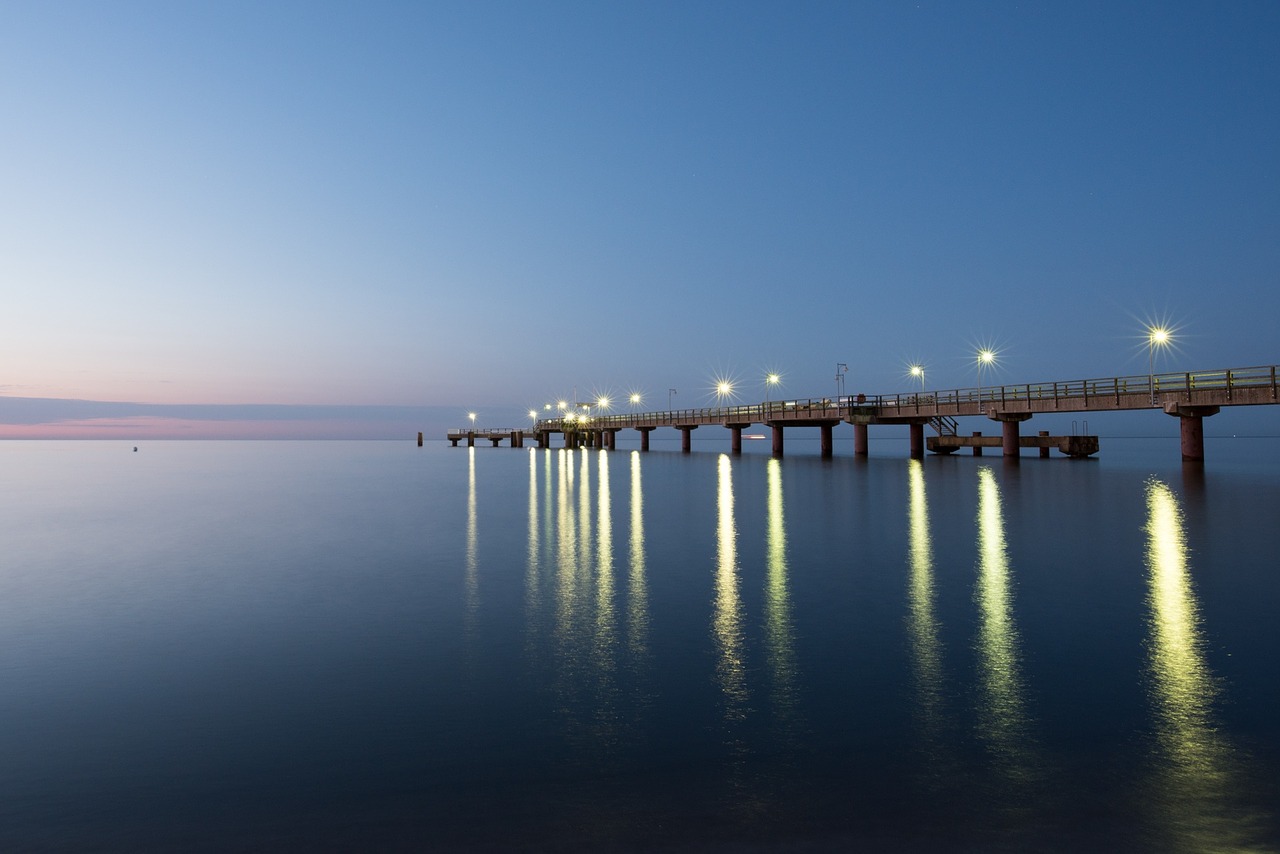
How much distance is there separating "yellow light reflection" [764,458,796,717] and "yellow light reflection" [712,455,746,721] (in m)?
0.36

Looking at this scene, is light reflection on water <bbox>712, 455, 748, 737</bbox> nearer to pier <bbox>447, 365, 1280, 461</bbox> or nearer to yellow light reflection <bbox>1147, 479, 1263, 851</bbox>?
yellow light reflection <bbox>1147, 479, 1263, 851</bbox>

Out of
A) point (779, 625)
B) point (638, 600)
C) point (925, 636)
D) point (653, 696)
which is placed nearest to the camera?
point (653, 696)

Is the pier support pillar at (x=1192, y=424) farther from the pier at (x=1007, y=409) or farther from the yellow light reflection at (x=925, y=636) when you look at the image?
the yellow light reflection at (x=925, y=636)

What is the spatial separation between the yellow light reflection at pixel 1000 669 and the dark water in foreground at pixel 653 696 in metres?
0.05

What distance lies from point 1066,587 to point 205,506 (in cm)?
3219

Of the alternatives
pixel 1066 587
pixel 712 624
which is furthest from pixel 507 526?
pixel 1066 587

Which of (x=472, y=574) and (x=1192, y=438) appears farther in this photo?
(x=1192, y=438)

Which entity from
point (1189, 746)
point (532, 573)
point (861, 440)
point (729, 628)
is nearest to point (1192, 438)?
point (861, 440)

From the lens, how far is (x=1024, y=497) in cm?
2905

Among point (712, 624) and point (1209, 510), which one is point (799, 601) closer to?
point (712, 624)

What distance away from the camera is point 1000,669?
8.40 metres

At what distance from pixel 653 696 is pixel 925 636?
409 cm

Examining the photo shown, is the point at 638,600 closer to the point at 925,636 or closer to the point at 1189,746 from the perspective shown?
the point at 925,636

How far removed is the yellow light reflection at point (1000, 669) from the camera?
20.4ft
